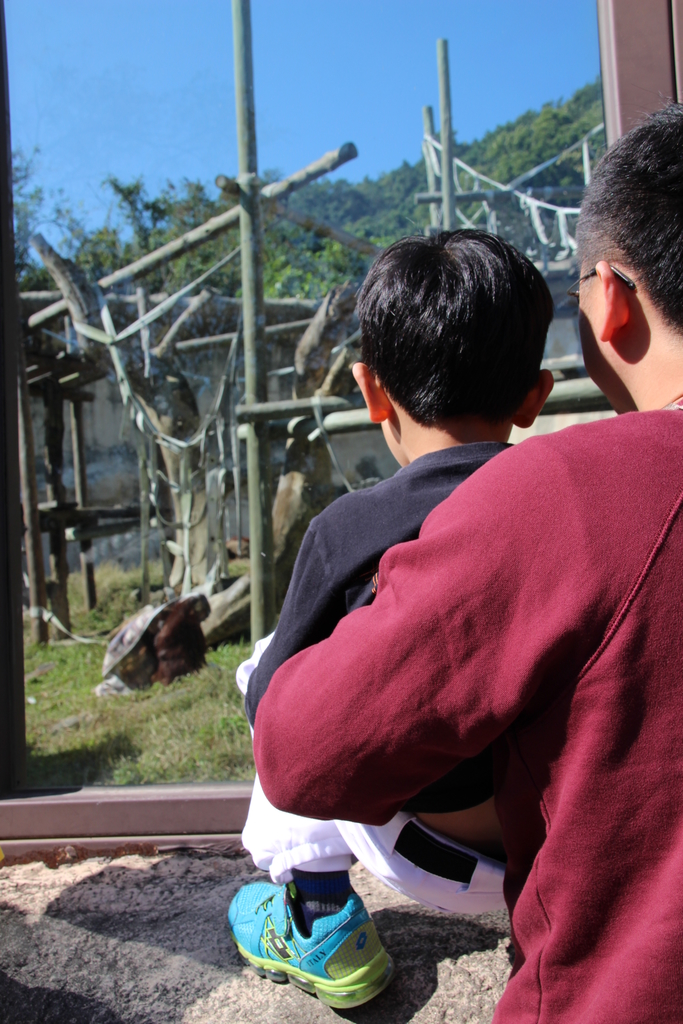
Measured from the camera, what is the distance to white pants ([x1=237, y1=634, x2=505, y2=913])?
1015 millimetres

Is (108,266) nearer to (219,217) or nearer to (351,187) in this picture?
(219,217)

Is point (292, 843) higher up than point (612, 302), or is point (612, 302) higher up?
point (612, 302)

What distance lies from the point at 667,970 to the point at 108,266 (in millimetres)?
2061

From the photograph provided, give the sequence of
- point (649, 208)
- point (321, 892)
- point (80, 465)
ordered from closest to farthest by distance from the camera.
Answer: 1. point (649, 208)
2. point (321, 892)
3. point (80, 465)

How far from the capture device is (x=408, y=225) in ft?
6.66

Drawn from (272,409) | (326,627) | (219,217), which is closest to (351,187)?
(219,217)

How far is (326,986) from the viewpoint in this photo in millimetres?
1168

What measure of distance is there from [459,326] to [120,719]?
153 centimetres

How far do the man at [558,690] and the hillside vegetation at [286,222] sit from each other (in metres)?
1.52

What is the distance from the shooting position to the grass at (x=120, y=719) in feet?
6.37

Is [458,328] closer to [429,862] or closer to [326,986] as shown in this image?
[429,862]

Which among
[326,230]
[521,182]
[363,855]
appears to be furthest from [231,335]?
[363,855]

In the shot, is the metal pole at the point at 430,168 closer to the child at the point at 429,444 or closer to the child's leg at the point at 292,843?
the child at the point at 429,444

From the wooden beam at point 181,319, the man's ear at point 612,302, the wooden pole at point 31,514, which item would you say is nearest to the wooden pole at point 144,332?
the wooden beam at point 181,319
